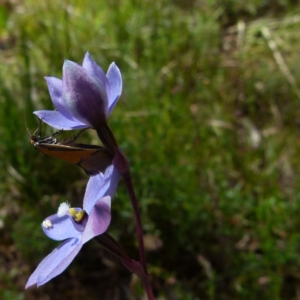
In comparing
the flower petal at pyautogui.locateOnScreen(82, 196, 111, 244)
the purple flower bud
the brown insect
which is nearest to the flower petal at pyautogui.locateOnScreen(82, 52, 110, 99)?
the purple flower bud

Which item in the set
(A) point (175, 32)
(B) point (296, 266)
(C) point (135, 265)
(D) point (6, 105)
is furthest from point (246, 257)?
(A) point (175, 32)

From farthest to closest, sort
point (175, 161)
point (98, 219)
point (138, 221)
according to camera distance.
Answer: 1. point (175, 161)
2. point (138, 221)
3. point (98, 219)

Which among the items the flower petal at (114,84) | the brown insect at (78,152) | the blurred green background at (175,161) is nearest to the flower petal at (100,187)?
the brown insect at (78,152)

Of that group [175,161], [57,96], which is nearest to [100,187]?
[57,96]

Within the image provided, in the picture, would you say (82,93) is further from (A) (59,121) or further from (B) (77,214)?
(B) (77,214)

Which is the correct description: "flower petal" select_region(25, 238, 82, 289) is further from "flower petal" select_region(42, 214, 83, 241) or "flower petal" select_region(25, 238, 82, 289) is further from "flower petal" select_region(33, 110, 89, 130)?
"flower petal" select_region(33, 110, 89, 130)

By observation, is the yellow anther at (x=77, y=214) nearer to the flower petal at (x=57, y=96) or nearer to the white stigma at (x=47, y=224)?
the white stigma at (x=47, y=224)
